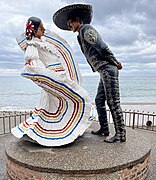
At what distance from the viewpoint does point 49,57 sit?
3969mm

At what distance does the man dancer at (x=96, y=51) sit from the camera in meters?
3.71

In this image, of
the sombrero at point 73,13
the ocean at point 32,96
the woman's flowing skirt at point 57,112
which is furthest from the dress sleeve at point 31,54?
the ocean at point 32,96

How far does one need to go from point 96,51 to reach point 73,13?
2.45 ft

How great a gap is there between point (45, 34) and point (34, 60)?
0.75 m

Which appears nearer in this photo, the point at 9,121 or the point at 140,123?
the point at 9,121

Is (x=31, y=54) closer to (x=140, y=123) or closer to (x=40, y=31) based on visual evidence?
(x=40, y=31)

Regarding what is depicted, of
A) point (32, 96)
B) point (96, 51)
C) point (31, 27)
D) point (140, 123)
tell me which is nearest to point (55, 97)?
point (96, 51)

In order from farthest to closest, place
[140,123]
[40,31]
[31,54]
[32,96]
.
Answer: [32,96] → [140,123] → [40,31] → [31,54]

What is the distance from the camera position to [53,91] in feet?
12.7

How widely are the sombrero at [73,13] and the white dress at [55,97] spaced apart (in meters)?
0.29

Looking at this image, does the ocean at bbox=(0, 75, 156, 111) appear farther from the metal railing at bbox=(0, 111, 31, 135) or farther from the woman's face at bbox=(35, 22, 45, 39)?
the woman's face at bbox=(35, 22, 45, 39)

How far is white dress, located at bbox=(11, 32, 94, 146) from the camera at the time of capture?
366 centimetres

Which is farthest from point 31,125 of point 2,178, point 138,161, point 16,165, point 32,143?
point 138,161

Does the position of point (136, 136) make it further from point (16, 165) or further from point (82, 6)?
point (82, 6)
